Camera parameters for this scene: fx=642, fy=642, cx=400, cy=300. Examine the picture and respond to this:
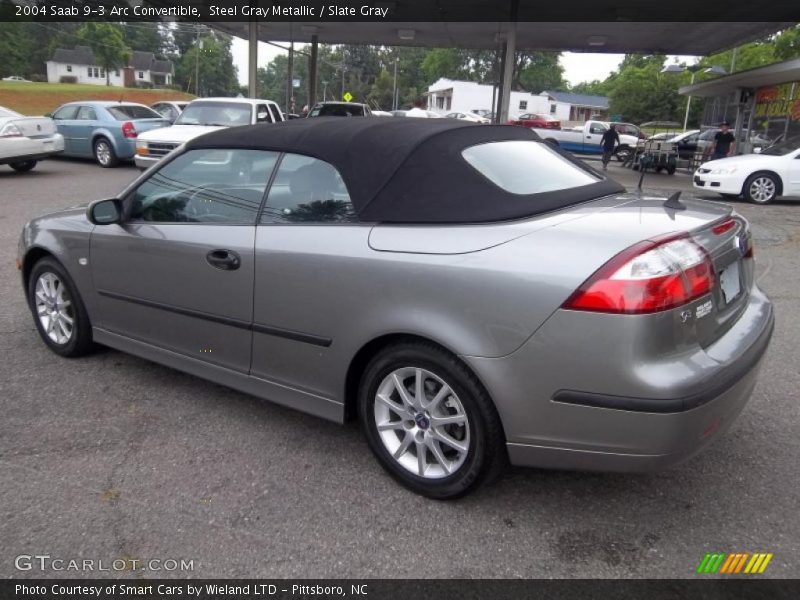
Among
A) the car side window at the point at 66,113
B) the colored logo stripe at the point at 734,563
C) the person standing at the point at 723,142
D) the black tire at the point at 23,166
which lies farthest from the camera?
the person standing at the point at 723,142

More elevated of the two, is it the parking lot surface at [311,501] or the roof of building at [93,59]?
the roof of building at [93,59]

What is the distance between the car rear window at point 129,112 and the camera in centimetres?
1628

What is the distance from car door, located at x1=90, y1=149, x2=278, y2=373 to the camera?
3250 millimetres

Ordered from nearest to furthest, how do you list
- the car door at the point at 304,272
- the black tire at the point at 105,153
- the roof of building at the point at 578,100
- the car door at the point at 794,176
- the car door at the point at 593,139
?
1. the car door at the point at 304,272
2. the car door at the point at 794,176
3. the black tire at the point at 105,153
4. the car door at the point at 593,139
5. the roof of building at the point at 578,100

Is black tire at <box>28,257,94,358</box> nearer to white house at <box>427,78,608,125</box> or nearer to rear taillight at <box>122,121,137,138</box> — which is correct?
rear taillight at <box>122,121,137,138</box>

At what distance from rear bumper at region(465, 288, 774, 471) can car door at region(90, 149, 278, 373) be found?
1390mm

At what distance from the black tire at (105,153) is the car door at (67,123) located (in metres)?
0.85

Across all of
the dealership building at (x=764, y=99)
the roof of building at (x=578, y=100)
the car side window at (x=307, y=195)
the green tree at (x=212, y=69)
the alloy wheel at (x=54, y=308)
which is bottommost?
the alloy wheel at (x=54, y=308)

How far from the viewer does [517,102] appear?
65.6m

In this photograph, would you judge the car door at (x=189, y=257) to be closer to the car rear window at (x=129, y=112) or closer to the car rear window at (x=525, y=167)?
the car rear window at (x=525, y=167)
